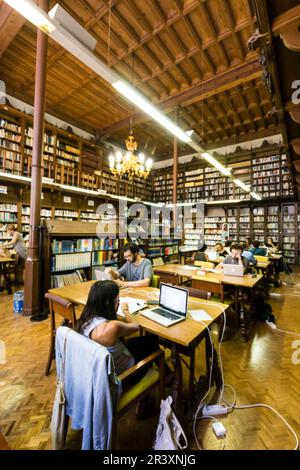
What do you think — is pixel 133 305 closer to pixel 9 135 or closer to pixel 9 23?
pixel 9 23

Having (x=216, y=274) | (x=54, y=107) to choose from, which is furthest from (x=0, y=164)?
(x=216, y=274)

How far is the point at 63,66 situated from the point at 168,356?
683 cm

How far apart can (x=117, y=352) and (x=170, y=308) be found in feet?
2.26

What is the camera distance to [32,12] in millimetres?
1877

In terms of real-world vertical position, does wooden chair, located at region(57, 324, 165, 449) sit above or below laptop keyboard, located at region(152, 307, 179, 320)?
below

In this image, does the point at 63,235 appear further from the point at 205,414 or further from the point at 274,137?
the point at 274,137

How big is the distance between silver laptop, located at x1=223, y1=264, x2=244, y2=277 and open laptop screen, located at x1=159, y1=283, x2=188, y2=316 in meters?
1.93

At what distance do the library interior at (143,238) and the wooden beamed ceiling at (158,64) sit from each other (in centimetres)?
4

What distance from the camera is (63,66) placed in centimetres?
537

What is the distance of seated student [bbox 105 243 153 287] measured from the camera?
9.15ft

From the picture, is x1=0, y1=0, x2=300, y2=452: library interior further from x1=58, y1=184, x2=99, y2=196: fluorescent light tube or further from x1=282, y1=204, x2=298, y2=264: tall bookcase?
x1=58, y1=184, x2=99, y2=196: fluorescent light tube

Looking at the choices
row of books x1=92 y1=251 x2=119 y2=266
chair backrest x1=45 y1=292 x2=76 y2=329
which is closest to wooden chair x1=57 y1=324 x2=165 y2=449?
chair backrest x1=45 y1=292 x2=76 y2=329

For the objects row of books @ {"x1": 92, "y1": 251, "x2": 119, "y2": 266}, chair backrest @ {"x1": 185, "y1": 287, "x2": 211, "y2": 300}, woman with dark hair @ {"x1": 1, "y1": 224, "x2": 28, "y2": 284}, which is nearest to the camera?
chair backrest @ {"x1": 185, "y1": 287, "x2": 211, "y2": 300}

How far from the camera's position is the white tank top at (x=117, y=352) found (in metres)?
1.30
